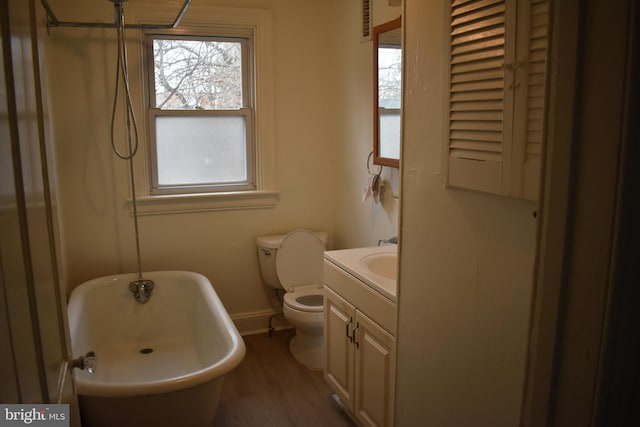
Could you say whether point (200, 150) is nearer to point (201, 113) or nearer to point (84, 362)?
point (201, 113)

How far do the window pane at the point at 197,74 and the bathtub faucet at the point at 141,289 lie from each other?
3.57ft

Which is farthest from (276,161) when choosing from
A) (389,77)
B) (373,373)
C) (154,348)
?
(373,373)

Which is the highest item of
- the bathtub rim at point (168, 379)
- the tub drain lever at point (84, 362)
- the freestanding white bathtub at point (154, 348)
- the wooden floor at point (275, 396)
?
the tub drain lever at point (84, 362)

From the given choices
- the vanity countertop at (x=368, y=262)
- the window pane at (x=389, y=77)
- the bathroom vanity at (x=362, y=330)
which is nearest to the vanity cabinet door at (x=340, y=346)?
the bathroom vanity at (x=362, y=330)

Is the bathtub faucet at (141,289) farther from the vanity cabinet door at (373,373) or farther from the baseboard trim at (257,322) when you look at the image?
the vanity cabinet door at (373,373)

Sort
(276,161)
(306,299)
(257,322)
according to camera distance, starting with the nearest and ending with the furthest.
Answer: (306,299) → (276,161) → (257,322)

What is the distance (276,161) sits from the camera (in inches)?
146

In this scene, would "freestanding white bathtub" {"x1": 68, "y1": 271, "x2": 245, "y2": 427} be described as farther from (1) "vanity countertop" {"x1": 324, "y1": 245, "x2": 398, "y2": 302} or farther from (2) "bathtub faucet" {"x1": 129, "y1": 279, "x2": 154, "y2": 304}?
(1) "vanity countertop" {"x1": 324, "y1": 245, "x2": 398, "y2": 302}

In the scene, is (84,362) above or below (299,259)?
above

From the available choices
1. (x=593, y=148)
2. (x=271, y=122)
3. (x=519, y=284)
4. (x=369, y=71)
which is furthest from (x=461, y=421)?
(x=271, y=122)

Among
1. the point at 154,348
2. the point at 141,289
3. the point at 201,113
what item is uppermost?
the point at 201,113

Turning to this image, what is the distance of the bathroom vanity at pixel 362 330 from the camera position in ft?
7.19

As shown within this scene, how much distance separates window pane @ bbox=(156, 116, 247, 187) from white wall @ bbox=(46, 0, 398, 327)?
0.21 metres

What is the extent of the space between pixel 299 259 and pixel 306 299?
283 millimetres
